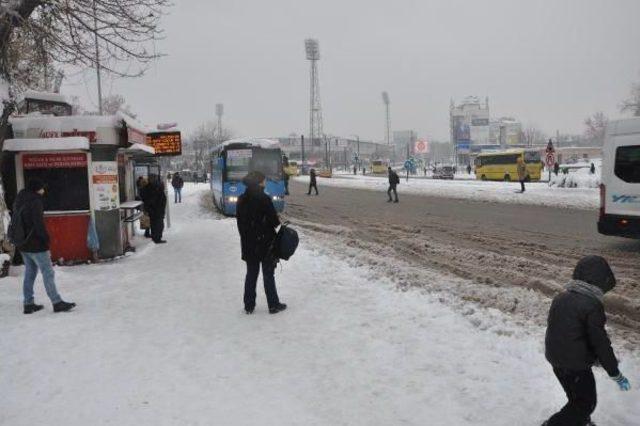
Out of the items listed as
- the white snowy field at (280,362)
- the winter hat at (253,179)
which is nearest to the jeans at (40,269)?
the white snowy field at (280,362)

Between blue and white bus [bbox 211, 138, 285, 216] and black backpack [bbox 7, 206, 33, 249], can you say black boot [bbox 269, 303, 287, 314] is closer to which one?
black backpack [bbox 7, 206, 33, 249]

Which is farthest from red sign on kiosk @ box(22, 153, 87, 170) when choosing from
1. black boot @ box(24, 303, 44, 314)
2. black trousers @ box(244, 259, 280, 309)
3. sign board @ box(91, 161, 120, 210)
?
black trousers @ box(244, 259, 280, 309)

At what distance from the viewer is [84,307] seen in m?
7.82

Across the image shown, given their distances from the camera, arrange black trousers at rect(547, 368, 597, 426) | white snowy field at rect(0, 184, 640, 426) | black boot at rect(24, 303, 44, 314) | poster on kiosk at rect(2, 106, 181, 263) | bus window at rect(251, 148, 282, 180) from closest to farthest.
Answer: black trousers at rect(547, 368, 597, 426)
white snowy field at rect(0, 184, 640, 426)
black boot at rect(24, 303, 44, 314)
poster on kiosk at rect(2, 106, 181, 263)
bus window at rect(251, 148, 282, 180)

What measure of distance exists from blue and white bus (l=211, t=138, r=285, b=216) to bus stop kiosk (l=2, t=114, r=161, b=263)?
9.41 m

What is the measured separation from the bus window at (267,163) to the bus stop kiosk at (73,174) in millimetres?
9868

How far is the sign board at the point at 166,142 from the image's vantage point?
1828 cm

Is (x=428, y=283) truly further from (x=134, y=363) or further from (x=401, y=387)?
(x=134, y=363)

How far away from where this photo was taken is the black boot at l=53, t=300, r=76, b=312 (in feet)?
24.5

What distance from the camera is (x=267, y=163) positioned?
70.6 ft

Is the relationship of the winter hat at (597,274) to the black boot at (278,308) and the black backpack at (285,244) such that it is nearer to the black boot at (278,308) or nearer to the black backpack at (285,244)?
the black backpack at (285,244)

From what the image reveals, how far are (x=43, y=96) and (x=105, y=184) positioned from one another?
3055 mm

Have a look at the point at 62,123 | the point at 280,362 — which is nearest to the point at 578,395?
the point at 280,362

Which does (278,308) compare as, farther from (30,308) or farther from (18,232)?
(18,232)
